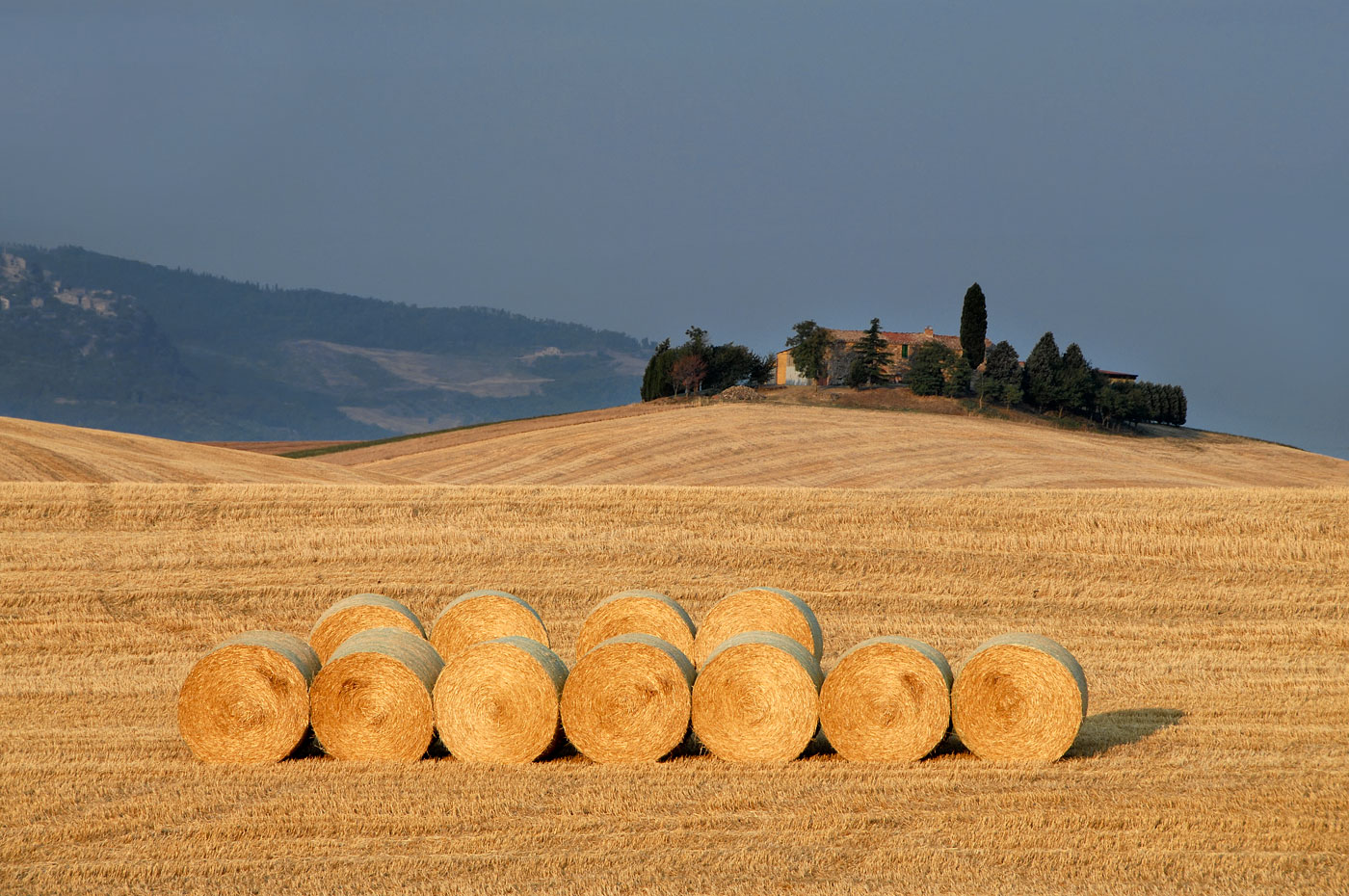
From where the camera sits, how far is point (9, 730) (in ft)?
39.8

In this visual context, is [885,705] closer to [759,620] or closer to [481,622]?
[759,620]

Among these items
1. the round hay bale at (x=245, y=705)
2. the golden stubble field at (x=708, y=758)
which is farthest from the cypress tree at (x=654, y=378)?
the round hay bale at (x=245, y=705)

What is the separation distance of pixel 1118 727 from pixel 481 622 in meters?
6.05

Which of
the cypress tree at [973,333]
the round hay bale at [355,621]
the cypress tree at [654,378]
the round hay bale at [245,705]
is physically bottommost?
the round hay bale at [245,705]

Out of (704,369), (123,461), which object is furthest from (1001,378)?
(123,461)

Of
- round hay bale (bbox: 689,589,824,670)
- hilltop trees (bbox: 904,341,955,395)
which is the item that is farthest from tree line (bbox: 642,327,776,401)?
round hay bale (bbox: 689,589,824,670)

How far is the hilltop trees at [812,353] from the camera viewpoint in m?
71.2

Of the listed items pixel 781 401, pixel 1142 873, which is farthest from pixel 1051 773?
pixel 781 401

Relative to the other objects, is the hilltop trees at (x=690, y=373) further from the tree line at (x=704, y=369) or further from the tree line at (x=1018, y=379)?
the tree line at (x=1018, y=379)

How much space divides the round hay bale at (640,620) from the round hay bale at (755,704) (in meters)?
2.26

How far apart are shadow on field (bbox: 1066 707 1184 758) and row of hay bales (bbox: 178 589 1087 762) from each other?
583 millimetres

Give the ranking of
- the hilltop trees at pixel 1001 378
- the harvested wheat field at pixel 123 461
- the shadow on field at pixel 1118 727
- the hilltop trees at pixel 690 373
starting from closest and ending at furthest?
the shadow on field at pixel 1118 727, the harvested wheat field at pixel 123 461, the hilltop trees at pixel 1001 378, the hilltop trees at pixel 690 373

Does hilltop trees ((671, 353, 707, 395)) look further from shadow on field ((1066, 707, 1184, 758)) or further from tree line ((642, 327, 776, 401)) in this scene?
shadow on field ((1066, 707, 1184, 758))

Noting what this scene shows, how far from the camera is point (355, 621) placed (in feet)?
42.8
